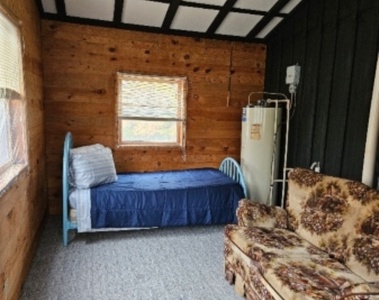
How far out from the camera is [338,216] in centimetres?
200

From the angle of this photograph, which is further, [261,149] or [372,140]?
[261,149]

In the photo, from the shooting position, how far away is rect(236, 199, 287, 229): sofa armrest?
2312mm

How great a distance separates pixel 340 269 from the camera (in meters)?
1.76

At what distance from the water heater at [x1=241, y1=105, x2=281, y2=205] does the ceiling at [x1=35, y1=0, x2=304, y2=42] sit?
1039mm

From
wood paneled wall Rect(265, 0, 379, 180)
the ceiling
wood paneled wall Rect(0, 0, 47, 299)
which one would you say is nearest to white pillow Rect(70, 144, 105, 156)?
A: wood paneled wall Rect(0, 0, 47, 299)

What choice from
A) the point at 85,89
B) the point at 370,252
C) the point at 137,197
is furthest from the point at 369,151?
the point at 85,89

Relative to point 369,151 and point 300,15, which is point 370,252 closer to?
point 369,151

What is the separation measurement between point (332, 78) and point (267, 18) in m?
1.14

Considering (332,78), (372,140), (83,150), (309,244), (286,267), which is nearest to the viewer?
(286,267)

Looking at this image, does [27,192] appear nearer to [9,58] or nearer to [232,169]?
[9,58]

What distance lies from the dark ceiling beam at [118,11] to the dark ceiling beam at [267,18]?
163cm

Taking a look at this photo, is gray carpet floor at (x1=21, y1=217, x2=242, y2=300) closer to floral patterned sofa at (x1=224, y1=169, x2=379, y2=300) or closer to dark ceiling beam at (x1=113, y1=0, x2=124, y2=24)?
floral patterned sofa at (x1=224, y1=169, x2=379, y2=300)

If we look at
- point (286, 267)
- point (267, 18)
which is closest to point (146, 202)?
point (286, 267)

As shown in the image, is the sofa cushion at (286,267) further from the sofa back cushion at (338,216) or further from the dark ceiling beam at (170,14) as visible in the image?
the dark ceiling beam at (170,14)
